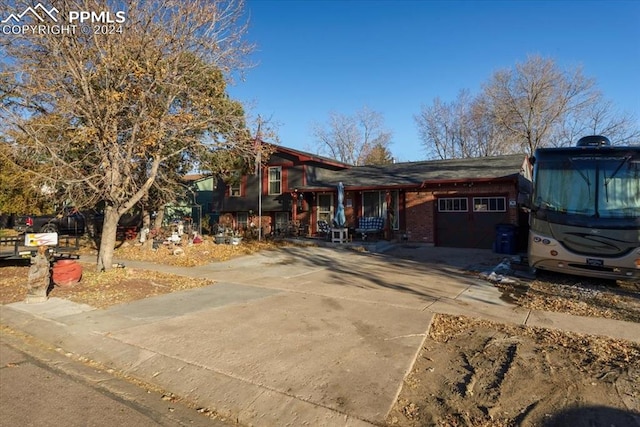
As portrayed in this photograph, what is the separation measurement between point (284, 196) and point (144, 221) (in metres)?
7.49

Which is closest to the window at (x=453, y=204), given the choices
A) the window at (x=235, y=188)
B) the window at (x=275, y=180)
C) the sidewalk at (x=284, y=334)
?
the sidewalk at (x=284, y=334)

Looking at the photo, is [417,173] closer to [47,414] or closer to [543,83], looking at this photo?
[47,414]

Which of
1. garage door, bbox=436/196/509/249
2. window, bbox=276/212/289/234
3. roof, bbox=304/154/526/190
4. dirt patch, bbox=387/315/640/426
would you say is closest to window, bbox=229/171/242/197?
window, bbox=276/212/289/234

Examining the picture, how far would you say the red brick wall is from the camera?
52.3 feet

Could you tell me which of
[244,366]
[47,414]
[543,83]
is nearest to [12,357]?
[47,414]

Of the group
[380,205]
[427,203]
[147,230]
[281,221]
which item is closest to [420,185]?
[427,203]

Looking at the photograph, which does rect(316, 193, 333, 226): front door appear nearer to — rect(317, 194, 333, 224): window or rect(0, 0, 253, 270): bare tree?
rect(317, 194, 333, 224): window

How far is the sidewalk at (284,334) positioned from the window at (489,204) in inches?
281

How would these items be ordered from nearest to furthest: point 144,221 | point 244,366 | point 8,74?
point 244,366, point 8,74, point 144,221

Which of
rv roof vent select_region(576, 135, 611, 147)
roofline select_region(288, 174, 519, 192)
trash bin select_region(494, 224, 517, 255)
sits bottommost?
trash bin select_region(494, 224, 517, 255)

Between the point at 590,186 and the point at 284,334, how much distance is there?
7.37 metres

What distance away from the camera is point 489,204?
15852mm

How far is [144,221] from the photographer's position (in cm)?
1816

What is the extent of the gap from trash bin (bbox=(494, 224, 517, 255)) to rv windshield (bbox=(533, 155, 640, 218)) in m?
5.63
